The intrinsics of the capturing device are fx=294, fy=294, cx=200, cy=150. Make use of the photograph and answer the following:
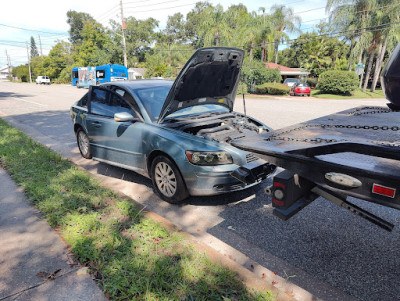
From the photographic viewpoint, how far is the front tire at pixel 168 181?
12.1 ft

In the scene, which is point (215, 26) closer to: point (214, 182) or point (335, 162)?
point (214, 182)

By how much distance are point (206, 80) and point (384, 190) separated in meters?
3.03

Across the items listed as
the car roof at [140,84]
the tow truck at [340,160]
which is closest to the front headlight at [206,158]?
the tow truck at [340,160]

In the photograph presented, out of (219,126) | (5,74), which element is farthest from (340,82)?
(5,74)

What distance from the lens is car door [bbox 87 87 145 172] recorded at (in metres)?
4.23

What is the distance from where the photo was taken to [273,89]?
27.5m

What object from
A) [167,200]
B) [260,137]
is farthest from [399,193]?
[167,200]

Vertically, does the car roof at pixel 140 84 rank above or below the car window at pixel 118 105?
above

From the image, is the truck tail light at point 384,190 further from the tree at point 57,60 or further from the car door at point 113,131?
the tree at point 57,60

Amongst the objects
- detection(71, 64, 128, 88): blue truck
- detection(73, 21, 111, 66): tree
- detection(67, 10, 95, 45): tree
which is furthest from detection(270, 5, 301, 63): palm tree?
detection(67, 10, 95, 45): tree

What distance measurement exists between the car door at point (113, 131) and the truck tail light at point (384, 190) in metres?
3.03

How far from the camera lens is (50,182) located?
427 cm

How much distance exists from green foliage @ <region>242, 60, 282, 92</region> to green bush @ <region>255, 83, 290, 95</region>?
1.32 m

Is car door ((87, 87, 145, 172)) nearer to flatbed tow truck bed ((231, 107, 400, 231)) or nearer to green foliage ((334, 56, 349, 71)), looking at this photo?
flatbed tow truck bed ((231, 107, 400, 231))
